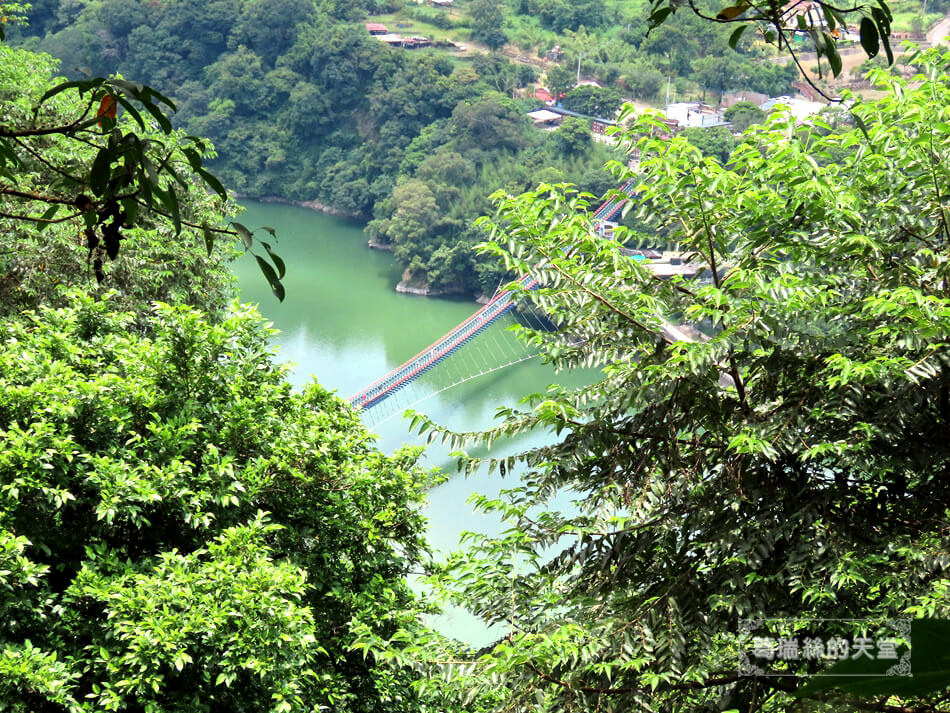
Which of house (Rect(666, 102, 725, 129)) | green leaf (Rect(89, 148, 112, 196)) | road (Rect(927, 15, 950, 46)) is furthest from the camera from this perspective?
road (Rect(927, 15, 950, 46))

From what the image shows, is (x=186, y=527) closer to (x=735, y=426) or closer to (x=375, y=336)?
(x=735, y=426)

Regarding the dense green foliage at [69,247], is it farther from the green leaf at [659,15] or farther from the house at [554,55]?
the house at [554,55]

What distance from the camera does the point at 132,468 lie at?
2.40 meters

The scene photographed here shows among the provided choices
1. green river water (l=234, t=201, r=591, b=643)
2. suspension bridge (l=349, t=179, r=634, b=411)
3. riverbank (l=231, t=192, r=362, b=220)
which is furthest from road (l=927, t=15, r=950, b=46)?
green river water (l=234, t=201, r=591, b=643)

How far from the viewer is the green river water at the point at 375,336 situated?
10367 mm

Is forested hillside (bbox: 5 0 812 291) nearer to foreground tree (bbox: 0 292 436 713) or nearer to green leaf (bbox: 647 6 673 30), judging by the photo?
foreground tree (bbox: 0 292 436 713)

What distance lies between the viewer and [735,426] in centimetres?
202

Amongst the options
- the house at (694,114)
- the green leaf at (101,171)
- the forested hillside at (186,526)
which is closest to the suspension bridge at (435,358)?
the house at (694,114)

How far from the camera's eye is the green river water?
1037 centimetres

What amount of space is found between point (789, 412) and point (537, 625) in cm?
70

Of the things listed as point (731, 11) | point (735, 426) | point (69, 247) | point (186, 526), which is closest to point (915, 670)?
point (731, 11)

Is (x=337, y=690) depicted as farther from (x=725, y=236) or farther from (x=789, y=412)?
(x=725, y=236)

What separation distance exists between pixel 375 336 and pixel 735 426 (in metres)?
11.4

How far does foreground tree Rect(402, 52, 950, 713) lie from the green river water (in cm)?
618
